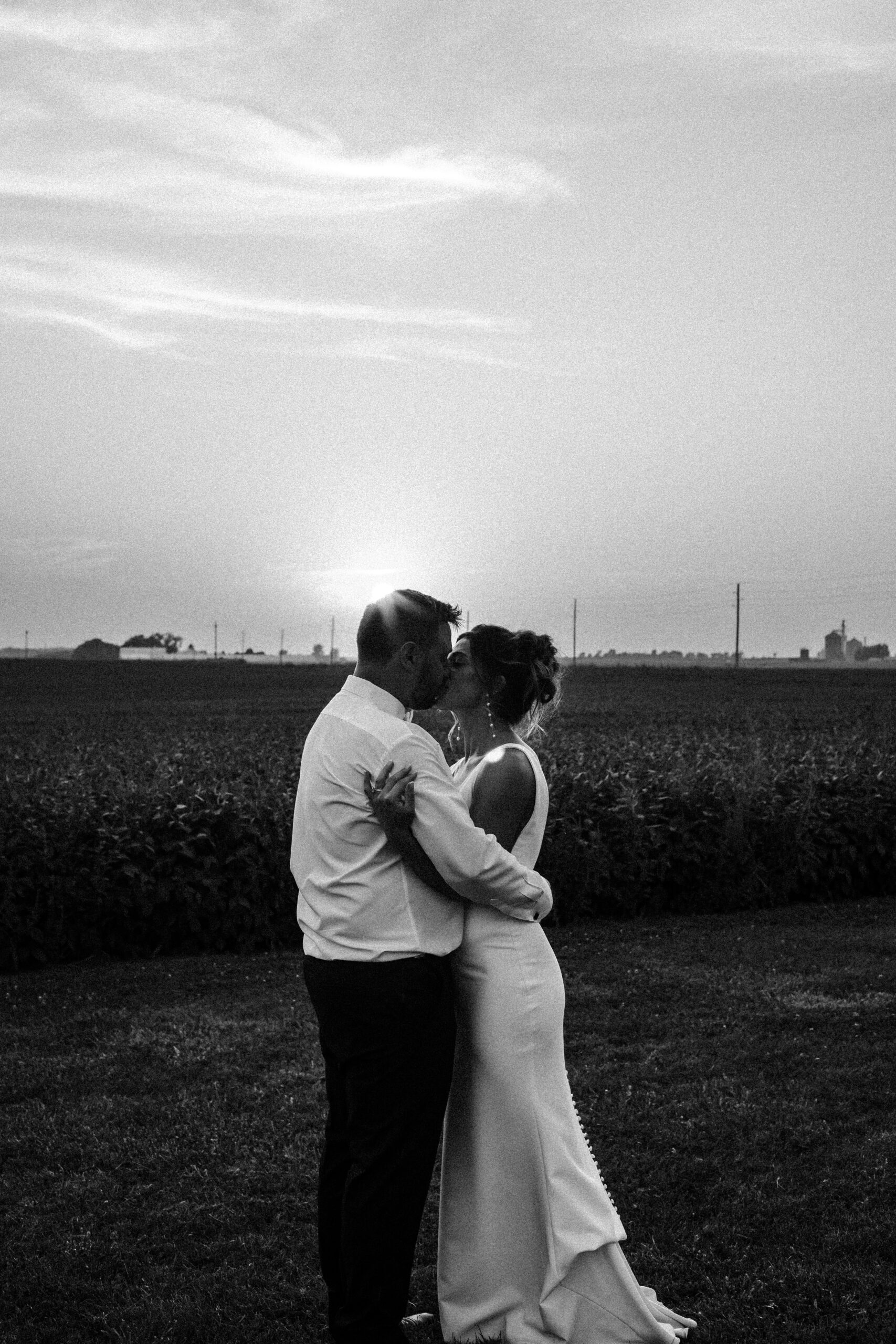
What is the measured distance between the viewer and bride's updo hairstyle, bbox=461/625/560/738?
4.09 metres

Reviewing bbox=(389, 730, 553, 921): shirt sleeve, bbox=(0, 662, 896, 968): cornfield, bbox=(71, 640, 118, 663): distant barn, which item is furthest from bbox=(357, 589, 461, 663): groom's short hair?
bbox=(71, 640, 118, 663): distant barn

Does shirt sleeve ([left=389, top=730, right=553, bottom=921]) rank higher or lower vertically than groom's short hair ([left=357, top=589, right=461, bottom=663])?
lower

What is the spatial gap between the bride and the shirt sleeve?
31 cm

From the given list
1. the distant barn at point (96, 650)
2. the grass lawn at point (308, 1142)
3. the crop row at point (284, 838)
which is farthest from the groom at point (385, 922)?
the distant barn at point (96, 650)

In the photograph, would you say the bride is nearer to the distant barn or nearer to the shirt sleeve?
the shirt sleeve

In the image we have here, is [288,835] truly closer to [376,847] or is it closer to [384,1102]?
[384,1102]

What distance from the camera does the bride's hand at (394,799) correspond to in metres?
3.29

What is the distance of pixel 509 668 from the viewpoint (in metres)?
4.09

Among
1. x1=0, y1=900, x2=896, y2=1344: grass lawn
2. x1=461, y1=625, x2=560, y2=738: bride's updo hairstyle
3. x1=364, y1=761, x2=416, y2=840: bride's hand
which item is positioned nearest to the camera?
x1=364, y1=761, x2=416, y2=840: bride's hand

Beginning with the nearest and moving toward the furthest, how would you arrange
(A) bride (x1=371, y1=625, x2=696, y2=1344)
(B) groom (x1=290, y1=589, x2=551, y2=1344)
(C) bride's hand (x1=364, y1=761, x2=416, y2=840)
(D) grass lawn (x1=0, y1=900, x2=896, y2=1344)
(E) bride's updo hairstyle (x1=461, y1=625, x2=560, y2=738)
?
(C) bride's hand (x1=364, y1=761, x2=416, y2=840) → (B) groom (x1=290, y1=589, x2=551, y2=1344) → (A) bride (x1=371, y1=625, x2=696, y2=1344) → (E) bride's updo hairstyle (x1=461, y1=625, x2=560, y2=738) → (D) grass lawn (x1=0, y1=900, x2=896, y2=1344)

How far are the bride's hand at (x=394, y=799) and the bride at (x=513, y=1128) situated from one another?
0.51 meters

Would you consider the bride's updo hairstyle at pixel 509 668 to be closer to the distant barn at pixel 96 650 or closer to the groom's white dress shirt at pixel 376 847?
the groom's white dress shirt at pixel 376 847

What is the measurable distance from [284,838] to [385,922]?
24.5ft

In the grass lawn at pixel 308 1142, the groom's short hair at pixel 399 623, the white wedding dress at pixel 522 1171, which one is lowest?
the grass lawn at pixel 308 1142
